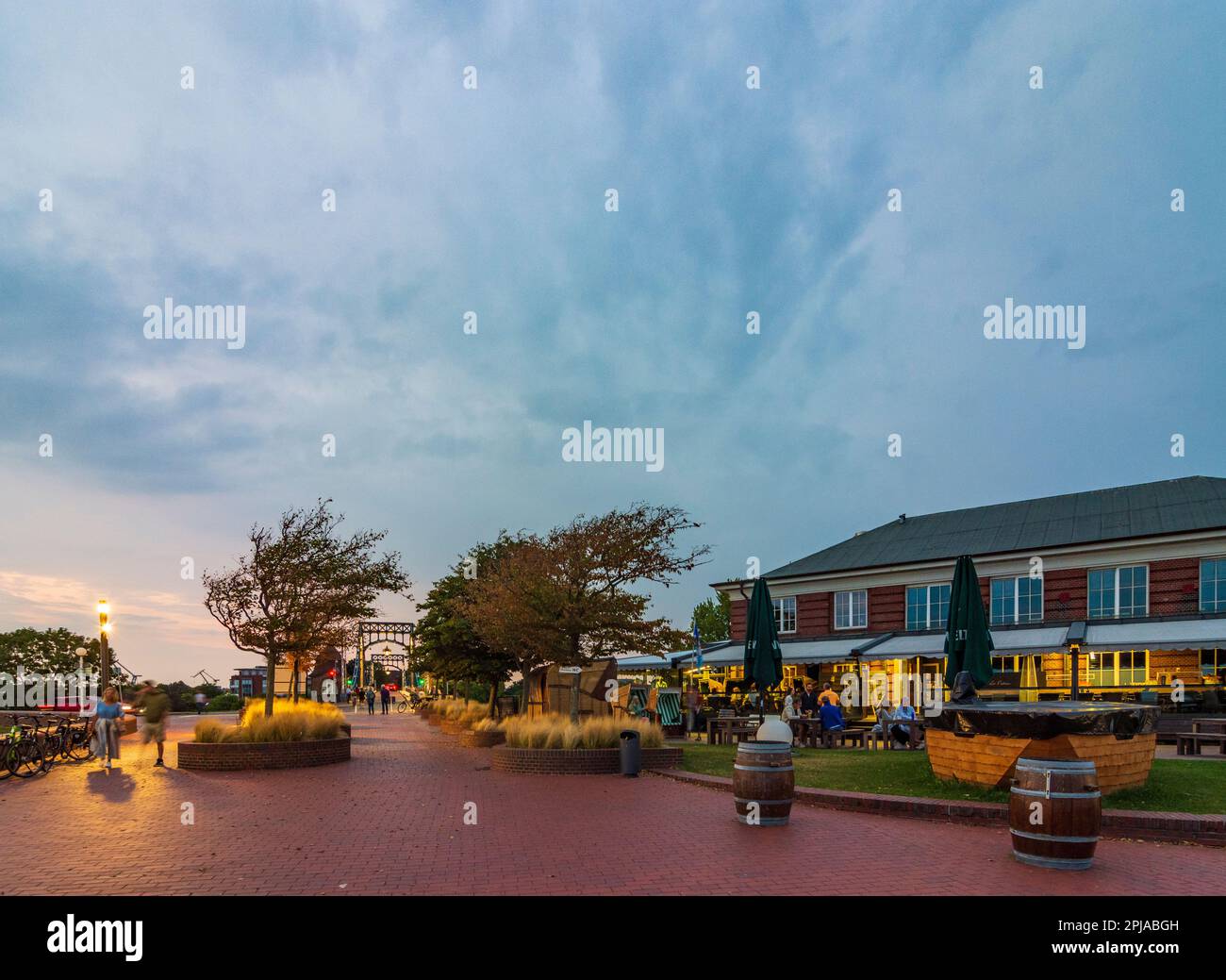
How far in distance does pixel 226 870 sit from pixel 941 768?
366 inches

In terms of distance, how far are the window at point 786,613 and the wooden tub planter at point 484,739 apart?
17984 mm

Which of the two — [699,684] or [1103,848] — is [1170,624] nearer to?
[699,684]

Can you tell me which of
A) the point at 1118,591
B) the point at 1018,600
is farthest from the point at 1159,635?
the point at 1018,600

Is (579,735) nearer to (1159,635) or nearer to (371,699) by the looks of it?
(1159,635)

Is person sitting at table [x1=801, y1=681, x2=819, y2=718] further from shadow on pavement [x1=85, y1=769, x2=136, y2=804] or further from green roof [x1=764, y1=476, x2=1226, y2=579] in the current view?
shadow on pavement [x1=85, y1=769, x2=136, y2=804]

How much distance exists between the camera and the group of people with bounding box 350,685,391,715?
51.3 meters

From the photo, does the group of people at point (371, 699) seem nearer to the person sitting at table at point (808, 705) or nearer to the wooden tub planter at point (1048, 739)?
the person sitting at table at point (808, 705)

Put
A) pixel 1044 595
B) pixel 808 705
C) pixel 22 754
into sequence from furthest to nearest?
pixel 1044 595, pixel 808 705, pixel 22 754

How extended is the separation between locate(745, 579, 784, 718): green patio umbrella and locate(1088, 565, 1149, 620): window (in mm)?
15233

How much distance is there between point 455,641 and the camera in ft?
101

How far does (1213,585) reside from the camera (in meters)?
27.1

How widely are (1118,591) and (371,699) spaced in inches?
1462
